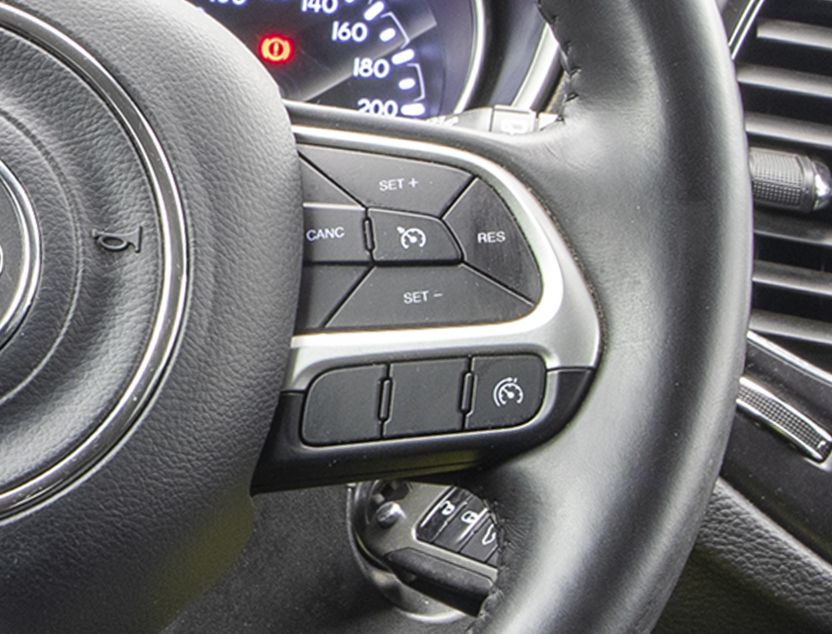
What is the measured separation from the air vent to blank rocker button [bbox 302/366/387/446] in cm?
66

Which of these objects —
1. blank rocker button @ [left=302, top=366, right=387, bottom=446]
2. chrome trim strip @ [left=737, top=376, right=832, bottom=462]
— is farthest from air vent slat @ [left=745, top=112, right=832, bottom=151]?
blank rocker button @ [left=302, top=366, right=387, bottom=446]

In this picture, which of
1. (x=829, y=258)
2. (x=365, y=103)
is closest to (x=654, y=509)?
(x=829, y=258)

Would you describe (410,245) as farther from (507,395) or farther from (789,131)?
(789,131)

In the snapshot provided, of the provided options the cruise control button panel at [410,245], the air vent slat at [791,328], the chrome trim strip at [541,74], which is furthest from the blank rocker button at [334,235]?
the chrome trim strip at [541,74]

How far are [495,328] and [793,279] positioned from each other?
2.06 ft

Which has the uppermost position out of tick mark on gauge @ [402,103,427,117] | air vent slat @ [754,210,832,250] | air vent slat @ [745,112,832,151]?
air vent slat @ [745,112,832,151]

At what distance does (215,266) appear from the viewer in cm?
71

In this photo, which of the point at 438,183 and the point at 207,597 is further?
the point at 207,597

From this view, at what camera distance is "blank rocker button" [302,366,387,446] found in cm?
73

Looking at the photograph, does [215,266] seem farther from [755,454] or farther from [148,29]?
[755,454]

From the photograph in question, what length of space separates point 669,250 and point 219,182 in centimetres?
23

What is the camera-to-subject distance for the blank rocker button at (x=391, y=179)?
2.54 ft

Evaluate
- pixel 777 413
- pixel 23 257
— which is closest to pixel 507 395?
pixel 23 257

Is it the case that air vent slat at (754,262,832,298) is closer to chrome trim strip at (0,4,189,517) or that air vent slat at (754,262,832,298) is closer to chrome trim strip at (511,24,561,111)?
chrome trim strip at (511,24,561,111)
